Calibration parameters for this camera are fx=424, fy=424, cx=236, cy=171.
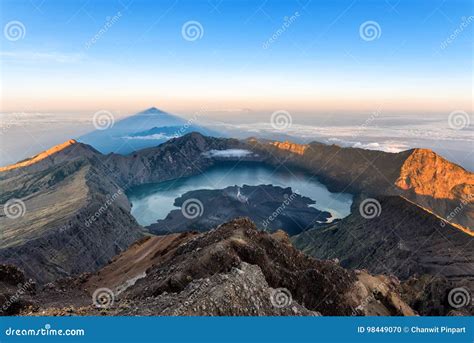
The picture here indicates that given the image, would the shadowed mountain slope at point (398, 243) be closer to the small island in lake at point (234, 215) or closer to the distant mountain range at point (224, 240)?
the distant mountain range at point (224, 240)

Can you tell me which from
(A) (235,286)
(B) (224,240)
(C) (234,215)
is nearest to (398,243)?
(B) (224,240)

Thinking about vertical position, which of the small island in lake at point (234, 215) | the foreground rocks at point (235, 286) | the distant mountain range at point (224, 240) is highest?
the foreground rocks at point (235, 286)

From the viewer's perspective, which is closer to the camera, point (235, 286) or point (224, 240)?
point (235, 286)

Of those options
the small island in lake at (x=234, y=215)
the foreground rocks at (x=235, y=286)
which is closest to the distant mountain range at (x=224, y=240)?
the foreground rocks at (x=235, y=286)

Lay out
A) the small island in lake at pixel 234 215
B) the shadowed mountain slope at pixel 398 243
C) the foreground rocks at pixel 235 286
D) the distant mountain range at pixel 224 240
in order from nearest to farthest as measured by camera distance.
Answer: the foreground rocks at pixel 235 286 < the distant mountain range at pixel 224 240 < the shadowed mountain slope at pixel 398 243 < the small island in lake at pixel 234 215

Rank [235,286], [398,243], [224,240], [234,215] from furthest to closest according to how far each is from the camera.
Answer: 1. [234,215]
2. [398,243]
3. [224,240]
4. [235,286]

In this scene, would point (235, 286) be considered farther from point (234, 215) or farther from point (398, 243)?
point (234, 215)

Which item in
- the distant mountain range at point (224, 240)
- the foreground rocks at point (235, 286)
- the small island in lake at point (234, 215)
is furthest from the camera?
the small island in lake at point (234, 215)

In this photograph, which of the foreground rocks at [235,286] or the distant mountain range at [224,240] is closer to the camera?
the foreground rocks at [235,286]

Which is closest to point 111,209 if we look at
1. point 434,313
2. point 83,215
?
point 83,215

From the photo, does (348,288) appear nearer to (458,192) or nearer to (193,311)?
(193,311)

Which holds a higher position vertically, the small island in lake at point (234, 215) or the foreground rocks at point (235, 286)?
the foreground rocks at point (235, 286)
